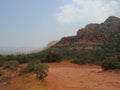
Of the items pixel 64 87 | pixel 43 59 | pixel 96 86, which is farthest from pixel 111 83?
pixel 43 59

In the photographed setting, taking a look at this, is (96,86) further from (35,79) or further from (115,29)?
(115,29)

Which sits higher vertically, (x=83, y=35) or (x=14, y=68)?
(x=83, y=35)

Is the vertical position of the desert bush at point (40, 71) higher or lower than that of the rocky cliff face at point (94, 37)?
lower

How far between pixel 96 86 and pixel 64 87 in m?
1.66

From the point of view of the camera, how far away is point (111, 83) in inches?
512

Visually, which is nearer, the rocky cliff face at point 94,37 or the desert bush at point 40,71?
the desert bush at point 40,71

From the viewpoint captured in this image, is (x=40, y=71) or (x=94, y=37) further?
(x=94, y=37)

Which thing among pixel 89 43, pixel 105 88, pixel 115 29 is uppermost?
pixel 115 29

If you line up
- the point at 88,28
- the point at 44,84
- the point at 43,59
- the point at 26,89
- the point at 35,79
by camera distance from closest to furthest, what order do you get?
the point at 26,89, the point at 44,84, the point at 35,79, the point at 43,59, the point at 88,28

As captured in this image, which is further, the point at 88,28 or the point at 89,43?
the point at 88,28

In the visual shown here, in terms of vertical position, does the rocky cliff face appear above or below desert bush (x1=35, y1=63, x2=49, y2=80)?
above

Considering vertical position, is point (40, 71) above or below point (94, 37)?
below

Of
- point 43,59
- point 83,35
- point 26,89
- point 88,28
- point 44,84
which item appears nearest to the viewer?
point 26,89

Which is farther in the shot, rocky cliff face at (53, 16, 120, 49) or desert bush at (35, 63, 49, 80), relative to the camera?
rocky cliff face at (53, 16, 120, 49)
